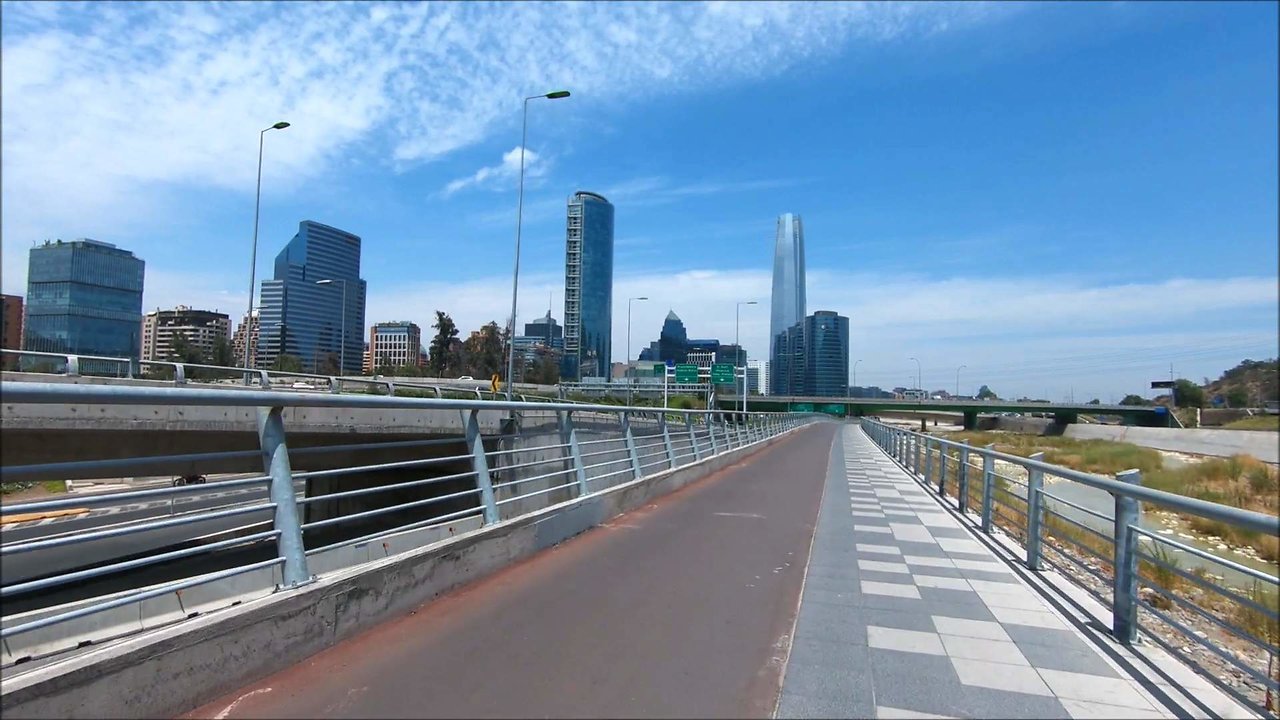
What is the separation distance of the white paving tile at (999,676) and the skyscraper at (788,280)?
10474cm

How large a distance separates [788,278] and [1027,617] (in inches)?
4848

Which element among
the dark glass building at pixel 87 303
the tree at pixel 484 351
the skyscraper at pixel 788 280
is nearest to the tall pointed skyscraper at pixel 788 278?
the skyscraper at pixel 788 280

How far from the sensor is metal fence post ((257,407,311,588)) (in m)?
4.17

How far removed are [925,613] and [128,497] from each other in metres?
5.13

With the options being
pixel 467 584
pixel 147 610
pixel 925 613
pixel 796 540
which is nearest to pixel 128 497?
pixel 147 610

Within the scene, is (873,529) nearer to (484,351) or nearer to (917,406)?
(484,351)

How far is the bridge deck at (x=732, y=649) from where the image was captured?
3.72 meters

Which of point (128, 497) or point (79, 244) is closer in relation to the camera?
point (128, 497)

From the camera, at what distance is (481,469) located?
631 cm

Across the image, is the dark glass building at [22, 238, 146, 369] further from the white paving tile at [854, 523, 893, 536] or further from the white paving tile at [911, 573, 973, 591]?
the white paving tile at [911, 573, 973, 591]

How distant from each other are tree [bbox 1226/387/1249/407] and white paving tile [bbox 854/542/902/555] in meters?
4.00

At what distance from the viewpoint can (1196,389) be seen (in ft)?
20.9

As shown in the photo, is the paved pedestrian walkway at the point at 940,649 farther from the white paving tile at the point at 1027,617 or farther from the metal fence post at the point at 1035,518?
the metal fence post at the point at 1035,518

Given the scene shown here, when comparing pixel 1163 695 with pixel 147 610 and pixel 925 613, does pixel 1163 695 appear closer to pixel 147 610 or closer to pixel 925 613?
pixel 925 613
